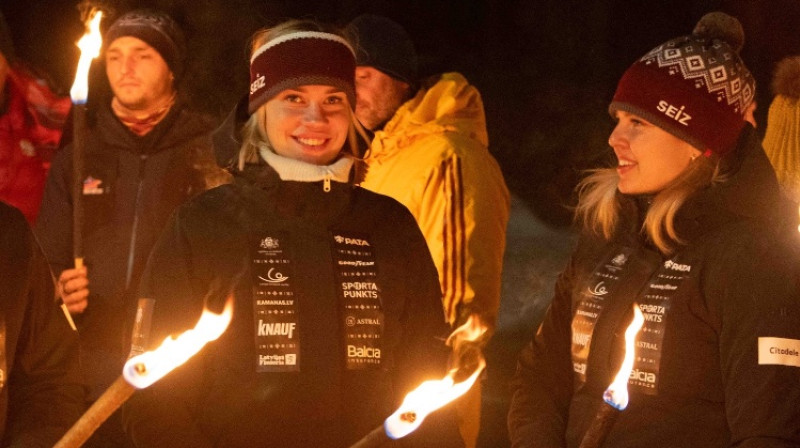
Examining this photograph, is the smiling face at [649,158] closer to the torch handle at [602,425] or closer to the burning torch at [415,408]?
the burning torch at [415,408]

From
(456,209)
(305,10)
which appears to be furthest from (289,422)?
(305,10)

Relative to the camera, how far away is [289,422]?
3.57 m

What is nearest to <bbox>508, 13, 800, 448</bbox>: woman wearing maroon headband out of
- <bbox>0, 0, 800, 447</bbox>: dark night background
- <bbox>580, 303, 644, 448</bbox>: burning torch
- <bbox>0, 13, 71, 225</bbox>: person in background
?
<bbox>580, 303, 644, 448</bbox>: burning torch

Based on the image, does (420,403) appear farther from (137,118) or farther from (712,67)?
(137,118)

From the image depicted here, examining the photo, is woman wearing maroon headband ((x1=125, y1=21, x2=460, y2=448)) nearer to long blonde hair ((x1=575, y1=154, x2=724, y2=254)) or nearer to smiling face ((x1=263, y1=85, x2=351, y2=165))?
smiling face ((x1=263, y1=85, x2=351, y2=165))

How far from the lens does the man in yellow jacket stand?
529 centimetres

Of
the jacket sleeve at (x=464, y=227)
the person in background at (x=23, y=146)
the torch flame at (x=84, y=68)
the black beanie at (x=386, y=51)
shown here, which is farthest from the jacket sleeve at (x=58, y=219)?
the jacket sleeve at (x=464, y=227)

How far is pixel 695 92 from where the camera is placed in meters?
4.03

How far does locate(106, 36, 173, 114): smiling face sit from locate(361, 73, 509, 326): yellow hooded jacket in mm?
1123

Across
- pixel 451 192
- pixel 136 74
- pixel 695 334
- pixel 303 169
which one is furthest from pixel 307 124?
pixel 136 74

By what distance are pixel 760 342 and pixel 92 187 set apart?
326 cm

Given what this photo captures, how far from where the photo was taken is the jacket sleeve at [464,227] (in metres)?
5.27

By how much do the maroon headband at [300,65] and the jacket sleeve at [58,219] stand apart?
176 centimetres

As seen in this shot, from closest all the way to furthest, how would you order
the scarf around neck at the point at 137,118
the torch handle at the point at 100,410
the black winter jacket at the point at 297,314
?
the torch handle at the point at 100,410, the black winter jacket at the point at 297,314, the scarf around neck at the point at 137,118
